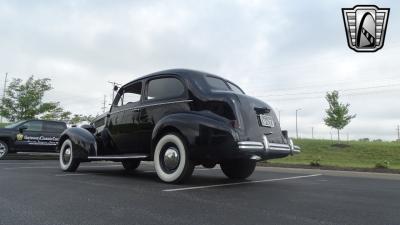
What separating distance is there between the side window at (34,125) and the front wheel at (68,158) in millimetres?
7780

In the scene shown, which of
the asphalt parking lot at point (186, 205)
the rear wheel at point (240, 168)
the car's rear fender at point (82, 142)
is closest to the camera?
the asphalt parking lot at point (186, 205)

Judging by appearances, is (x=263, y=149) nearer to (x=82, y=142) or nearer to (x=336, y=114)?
(x=82, y=142)

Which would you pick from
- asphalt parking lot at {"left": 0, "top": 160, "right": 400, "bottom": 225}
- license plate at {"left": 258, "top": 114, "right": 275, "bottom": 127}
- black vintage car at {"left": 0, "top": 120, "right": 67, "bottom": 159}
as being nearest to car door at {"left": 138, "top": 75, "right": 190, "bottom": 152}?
license plate at {"left": 258, "top": 114, "right": 275, "bottom": 127}

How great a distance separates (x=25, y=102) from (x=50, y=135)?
12887mm

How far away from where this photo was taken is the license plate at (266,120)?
19.7 feet

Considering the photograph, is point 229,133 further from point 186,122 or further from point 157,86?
point 157,86

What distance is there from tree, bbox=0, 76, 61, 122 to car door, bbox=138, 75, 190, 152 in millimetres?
22774

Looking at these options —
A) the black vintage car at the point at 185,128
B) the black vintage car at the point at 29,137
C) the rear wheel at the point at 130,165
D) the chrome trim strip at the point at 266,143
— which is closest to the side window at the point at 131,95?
the black vintage car at the point at 185,128

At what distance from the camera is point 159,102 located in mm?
6520

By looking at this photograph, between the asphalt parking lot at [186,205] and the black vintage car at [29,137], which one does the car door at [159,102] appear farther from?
the black vintage car at [29,137]

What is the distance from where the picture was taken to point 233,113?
550 cm

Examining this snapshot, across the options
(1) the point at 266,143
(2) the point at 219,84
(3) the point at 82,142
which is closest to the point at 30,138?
(3) the point at 82,142

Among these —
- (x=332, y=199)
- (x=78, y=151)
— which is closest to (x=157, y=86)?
(x=78, y=151)

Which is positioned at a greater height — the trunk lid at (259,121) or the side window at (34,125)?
the side window at (34,125)
